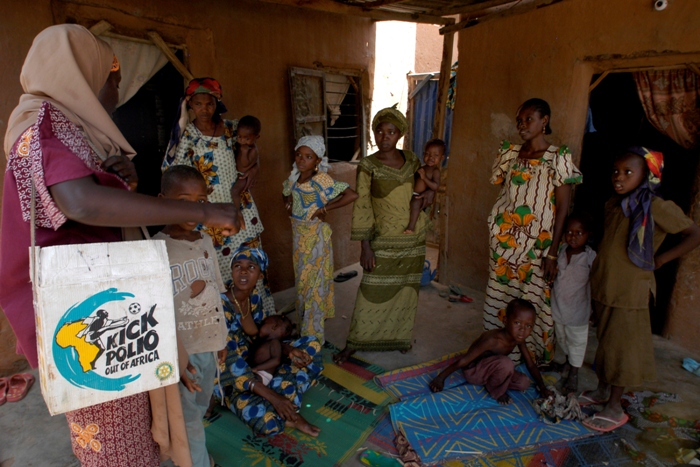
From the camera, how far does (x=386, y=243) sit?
3.43m

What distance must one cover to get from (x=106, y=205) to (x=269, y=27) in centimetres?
374

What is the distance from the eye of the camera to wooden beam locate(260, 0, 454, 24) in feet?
12.7

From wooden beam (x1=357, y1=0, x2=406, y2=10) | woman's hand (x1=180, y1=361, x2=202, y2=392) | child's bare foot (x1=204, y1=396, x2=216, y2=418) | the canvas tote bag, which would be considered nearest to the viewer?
the canvas tote bag

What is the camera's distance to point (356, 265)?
19.1ft

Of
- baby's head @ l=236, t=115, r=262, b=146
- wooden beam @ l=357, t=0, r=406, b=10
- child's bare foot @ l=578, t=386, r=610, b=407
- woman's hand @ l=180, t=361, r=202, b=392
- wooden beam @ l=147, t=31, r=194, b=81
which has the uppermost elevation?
wooden beam @ l=357, t=0, r=406, b=10

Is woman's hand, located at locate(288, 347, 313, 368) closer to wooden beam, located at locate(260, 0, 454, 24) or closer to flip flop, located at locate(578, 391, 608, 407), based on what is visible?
flip flop, located at locate(578, 391, 608, 407)

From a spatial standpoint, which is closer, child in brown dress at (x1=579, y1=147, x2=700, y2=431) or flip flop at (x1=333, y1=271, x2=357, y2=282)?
child in brown dress at (x1=579, y1=147, x2=700, y2=431)

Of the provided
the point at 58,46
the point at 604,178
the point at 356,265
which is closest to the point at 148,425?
the point at 58,46

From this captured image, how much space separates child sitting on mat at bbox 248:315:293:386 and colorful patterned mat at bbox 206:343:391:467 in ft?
1.07

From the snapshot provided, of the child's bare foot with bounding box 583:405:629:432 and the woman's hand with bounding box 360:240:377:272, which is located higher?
the woman's hand with bounding box 360:240:377:272

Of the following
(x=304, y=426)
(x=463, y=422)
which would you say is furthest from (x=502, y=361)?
(x=304, y=426)

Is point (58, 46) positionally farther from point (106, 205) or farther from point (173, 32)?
point (173, 32)

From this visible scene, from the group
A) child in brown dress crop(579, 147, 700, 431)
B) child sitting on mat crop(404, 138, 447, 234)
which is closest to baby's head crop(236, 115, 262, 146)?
child sitting on mat crop(404, 138, 447, 234)

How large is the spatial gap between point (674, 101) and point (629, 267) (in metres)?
1.67
